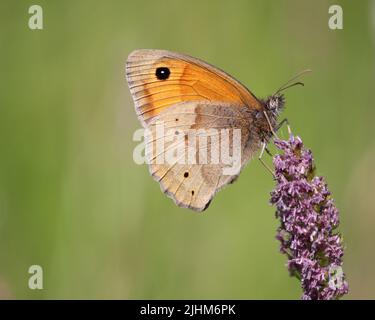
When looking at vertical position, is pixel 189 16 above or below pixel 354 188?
above

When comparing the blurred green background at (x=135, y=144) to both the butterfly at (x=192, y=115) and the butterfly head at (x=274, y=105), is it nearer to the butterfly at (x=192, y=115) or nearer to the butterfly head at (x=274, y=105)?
the butterfly at (x=192, y=115)

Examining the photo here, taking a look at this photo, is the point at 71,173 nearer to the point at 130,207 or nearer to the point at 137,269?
the point at 130,207

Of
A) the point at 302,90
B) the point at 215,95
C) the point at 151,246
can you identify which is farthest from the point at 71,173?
the point at 302,90

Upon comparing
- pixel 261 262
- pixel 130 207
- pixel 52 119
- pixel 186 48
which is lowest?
pixel 261 262

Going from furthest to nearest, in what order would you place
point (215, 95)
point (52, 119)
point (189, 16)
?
1. point (189, 16)
2. point (52, 119)
3. point (215, 95)
